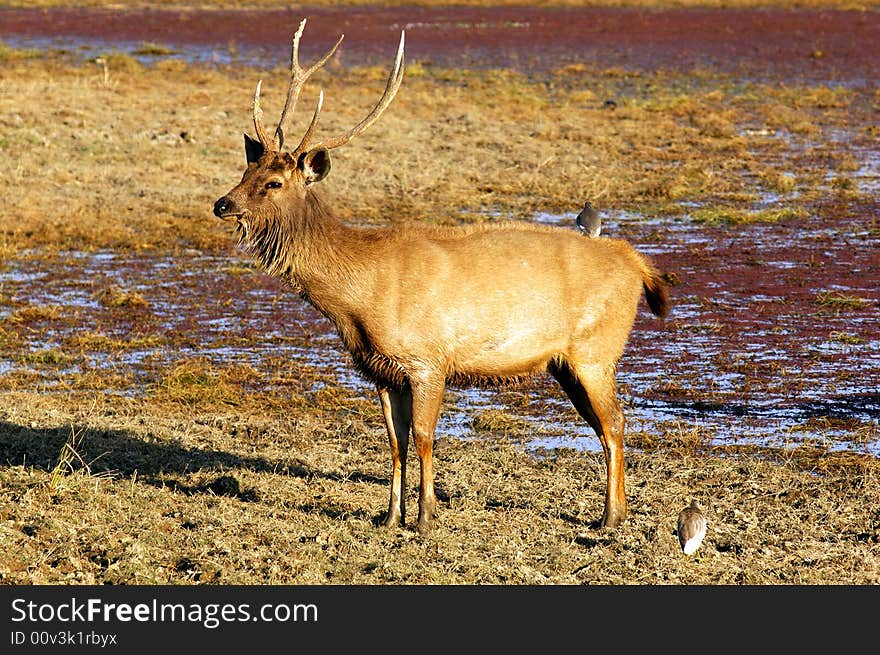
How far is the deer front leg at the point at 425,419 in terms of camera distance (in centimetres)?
741

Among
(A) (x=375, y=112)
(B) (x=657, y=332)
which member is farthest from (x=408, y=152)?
(A) (x=375, y=112)

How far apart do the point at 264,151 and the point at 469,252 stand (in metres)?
1.30

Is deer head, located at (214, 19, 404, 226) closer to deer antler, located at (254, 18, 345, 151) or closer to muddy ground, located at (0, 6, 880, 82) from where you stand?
deer antler, located at (254, 18, 345, 151)

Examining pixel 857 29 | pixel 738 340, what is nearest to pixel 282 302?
pixel 738 340

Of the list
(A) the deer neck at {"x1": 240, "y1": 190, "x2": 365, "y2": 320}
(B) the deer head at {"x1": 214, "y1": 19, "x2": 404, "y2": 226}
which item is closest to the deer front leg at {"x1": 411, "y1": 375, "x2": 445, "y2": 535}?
(A) the deer neck at {"x1": 240, "y1": 190, "x2": 365, "y2": 320}

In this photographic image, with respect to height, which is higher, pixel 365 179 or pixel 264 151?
pixel 365 179

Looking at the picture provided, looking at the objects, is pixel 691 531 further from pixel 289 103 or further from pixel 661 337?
pixel 661 337

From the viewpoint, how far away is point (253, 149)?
7.68 m

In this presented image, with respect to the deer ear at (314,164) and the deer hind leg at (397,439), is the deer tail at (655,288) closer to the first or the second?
the deer hind leg at (397,439)

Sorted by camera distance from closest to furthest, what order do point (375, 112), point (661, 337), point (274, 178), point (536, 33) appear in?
point (274, 178) → point (375, 112) → point (661, 337) → point (536, 33)

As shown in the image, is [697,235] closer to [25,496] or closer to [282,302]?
[282,302]

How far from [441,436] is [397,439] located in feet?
6.10

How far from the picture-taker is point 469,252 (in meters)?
7.63

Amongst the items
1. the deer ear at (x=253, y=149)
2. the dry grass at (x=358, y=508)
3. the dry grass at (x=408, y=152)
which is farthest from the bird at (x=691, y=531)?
the dry grass at (x=408, y=152)
